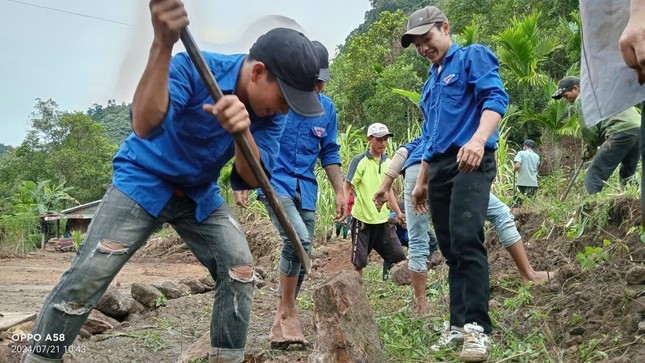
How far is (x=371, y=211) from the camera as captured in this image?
6.90 meters

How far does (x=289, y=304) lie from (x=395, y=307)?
1.51 m

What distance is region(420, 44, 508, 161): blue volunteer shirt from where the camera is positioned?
3652 millimetres

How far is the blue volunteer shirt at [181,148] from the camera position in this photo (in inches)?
113

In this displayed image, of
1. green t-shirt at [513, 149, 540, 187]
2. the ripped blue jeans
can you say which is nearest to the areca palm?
green t-shirt at [513, 149, 540, 187]

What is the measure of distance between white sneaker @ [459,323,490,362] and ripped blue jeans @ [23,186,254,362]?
3.56 ft

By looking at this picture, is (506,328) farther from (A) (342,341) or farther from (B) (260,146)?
(B) (260,146)

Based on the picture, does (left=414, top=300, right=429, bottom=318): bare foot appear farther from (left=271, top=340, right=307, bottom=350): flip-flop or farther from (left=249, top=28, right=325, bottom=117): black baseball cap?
(left=249, top=28, right=325, bottom=117): black baseball cap

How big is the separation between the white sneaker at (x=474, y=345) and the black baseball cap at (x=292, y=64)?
135cm

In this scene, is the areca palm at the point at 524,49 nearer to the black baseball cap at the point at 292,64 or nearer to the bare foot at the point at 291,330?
the bare foot at the point at 291,330

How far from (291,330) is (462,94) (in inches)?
70.8

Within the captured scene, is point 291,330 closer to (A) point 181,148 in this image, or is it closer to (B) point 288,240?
(B) point 288,240

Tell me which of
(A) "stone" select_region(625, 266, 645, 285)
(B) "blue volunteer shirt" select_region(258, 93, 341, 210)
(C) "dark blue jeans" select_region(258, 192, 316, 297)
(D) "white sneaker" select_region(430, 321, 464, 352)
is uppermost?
(B) "blue volunteer shirt" select_region(258, 93, 341, 210)

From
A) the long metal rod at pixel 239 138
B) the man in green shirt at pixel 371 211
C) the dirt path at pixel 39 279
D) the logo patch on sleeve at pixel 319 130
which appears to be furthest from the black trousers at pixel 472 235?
the dirt path at pixel 39 279

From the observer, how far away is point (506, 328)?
3834 millimetres
